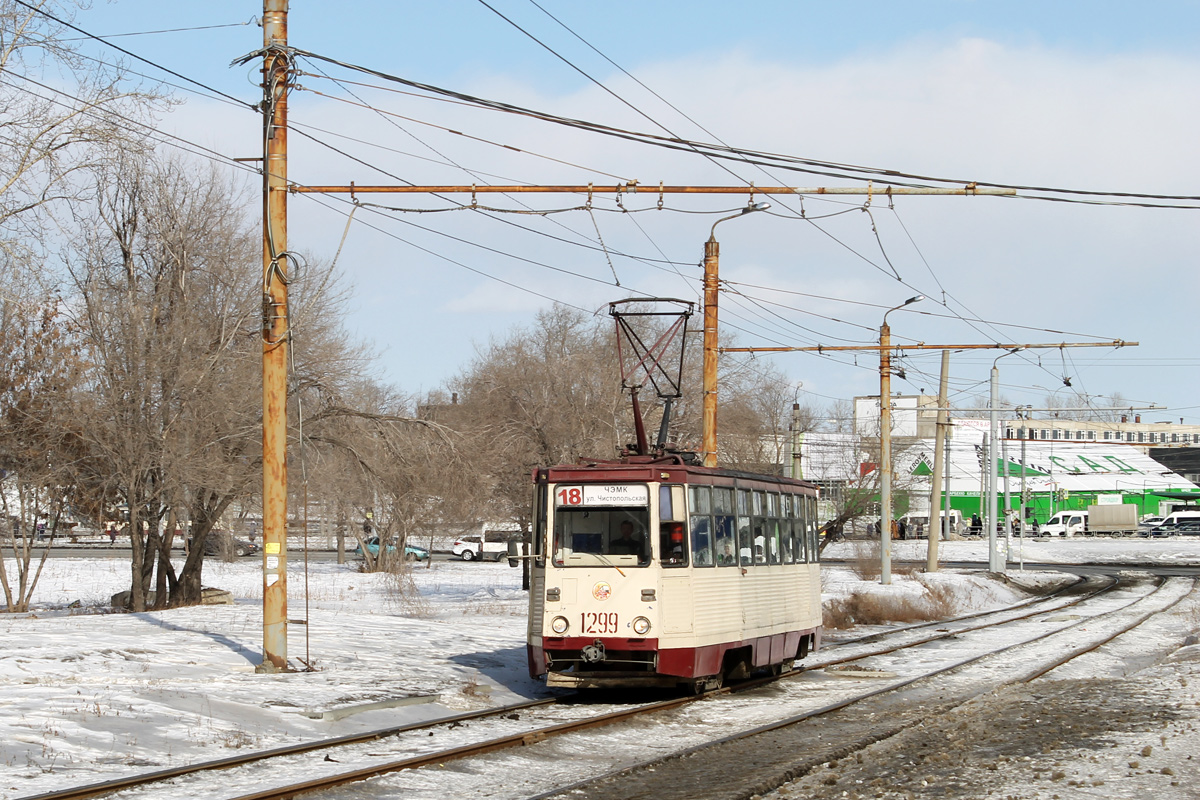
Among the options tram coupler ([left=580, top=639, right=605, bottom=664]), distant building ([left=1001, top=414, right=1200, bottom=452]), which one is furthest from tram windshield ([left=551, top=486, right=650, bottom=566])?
distant building ([left=1001, top=414, right=1200, bottom=452])

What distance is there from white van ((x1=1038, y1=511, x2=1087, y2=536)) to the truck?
1.38 metres

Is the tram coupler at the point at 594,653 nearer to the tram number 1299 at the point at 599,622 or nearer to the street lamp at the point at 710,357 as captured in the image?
the tram number 1299 at the point at 599,622

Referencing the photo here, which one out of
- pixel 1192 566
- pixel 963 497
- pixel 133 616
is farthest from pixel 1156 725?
pixel 963 497

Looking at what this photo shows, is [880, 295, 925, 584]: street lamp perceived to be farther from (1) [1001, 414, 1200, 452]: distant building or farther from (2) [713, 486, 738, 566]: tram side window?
(1) [1001, 414, 1200, 452]: distant building

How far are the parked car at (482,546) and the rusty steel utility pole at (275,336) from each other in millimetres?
48889

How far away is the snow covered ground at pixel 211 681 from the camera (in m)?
9.89

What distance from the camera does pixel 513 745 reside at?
1070 cm

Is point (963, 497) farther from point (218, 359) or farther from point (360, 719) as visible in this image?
point (360, 719)

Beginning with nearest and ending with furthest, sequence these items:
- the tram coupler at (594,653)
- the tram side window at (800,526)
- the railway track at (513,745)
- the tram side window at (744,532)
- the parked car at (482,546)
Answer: the railway track at (513,745) → the tram coupler at (594,653) → the tram side window at (744,532) → the tram side window at (800,526) → the parked car at (482,546)

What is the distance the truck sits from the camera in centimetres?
9000

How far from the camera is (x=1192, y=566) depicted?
60281 mm

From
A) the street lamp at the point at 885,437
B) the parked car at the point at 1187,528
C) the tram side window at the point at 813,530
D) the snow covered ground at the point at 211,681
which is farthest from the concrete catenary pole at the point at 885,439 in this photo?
the parked car at the point at 1187,528

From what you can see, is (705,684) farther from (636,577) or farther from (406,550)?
(406,550)

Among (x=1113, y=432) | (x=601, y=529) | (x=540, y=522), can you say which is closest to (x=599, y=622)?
(x=601, y=529)
